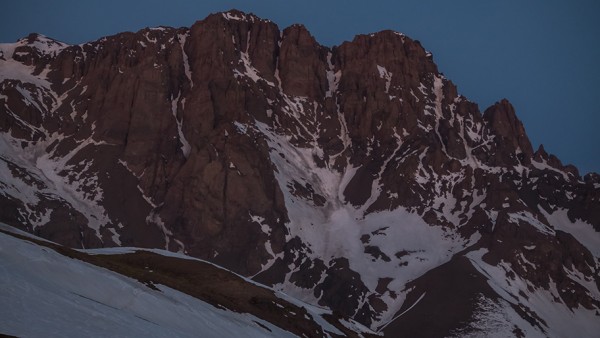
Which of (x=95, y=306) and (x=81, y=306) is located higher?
(x=95, y=306)

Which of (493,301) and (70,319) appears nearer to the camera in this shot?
(70,319)

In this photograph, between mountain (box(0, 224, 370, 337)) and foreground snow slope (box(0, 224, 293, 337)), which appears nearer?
foreground snow slope (box(0, 224, 293, 337))

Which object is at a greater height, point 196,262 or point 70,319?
point 196,262

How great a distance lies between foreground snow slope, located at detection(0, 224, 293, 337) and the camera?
33.3 meters

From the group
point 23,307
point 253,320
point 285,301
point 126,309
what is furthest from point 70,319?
Answer: point 285,301

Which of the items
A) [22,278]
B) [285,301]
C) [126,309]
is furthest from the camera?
[285,301]

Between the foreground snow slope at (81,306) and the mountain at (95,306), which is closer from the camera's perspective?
the foreground snow slope at (81,306)

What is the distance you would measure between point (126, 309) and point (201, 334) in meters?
5.18

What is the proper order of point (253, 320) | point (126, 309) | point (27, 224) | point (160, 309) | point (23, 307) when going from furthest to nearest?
point (27, 224)
point (253, 320)
point (160, 309)
point (126, 309)
point (23, 307)

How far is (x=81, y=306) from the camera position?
39.0m

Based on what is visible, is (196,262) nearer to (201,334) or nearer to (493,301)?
(201,334)

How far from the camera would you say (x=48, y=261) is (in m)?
47.8

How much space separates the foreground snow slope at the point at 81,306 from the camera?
1313 inches

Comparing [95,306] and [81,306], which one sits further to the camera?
[95,306]
